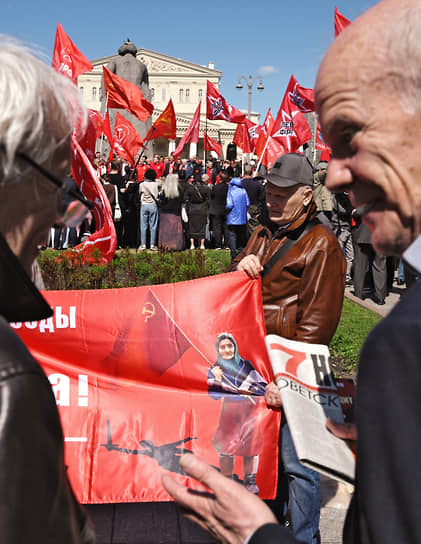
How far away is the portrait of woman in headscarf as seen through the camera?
348 centimetres

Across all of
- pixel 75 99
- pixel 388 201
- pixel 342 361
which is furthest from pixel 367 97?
pixel 342 361

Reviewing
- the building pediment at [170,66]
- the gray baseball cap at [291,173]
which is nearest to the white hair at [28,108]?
the gray baseball cap at [291,173]

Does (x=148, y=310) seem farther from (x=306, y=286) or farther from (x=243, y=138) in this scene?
(x=243, y=138)

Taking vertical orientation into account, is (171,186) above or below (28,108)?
above

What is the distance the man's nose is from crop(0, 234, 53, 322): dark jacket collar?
0.80 meters

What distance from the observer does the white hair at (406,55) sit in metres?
1.16

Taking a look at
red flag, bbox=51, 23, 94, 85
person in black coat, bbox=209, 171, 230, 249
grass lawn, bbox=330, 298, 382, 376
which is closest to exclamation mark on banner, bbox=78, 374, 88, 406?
grass lawn, bbox=330, 298, 382, 376

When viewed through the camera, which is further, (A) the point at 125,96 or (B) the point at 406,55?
(A) the point at 125,96

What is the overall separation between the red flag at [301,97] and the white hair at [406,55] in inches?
516

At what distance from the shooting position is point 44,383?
3.52 ft

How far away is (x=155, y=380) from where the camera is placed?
3697 mm

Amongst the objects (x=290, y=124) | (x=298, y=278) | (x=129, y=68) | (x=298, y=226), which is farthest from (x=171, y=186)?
(x=298, y=278)

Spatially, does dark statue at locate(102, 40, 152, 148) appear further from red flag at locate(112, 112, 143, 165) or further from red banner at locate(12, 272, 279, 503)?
red banner at locate(12, 272, 279, 503)

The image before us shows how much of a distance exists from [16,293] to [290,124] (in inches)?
523
